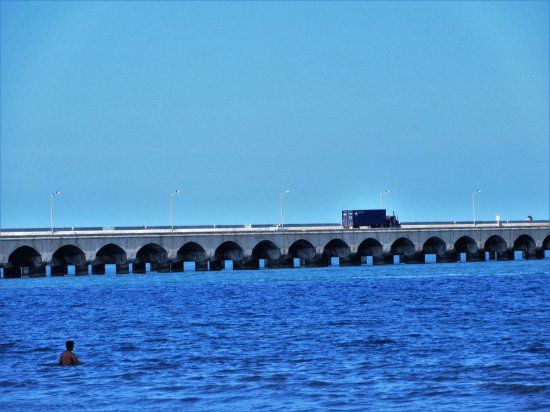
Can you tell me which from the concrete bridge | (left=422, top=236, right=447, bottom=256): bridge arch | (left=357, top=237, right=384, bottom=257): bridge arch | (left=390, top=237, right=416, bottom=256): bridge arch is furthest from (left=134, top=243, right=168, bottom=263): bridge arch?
(left=422, top=236, right=447, bottom=256): bridge arch

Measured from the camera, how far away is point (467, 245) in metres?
137

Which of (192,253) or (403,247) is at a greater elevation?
(192,253)

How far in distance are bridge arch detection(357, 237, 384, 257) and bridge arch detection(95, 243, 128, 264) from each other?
2912cm

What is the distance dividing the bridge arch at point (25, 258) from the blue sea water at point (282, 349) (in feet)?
82.6

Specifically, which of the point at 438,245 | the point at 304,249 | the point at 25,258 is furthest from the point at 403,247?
the point at 25,258

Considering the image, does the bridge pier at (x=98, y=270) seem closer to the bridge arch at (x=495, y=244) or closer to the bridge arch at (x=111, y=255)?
the bridge arch at (x=111, y=255)

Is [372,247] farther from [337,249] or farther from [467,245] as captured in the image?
[467,245]

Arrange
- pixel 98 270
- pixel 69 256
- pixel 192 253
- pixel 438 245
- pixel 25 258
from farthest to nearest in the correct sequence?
pixel 438 245, pixel 192 253, pixel 69 256, pixel 98 270, pixel 25 258

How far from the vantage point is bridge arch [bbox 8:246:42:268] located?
10919 centimetres

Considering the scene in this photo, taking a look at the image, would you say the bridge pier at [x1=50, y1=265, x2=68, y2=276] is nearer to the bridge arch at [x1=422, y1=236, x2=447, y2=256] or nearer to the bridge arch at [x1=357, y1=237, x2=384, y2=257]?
the bridge arch at [x1=357, y1=237, x2=384, y2=257]

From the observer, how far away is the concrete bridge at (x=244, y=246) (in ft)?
359

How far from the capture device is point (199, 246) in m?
118

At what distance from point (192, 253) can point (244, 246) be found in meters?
7.68

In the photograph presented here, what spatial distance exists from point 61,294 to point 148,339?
3729 centimetres
